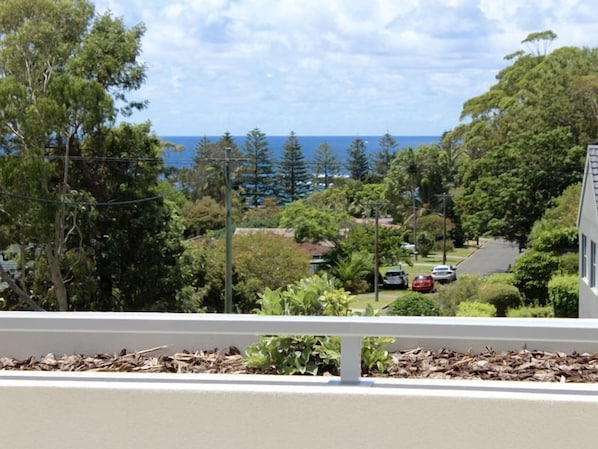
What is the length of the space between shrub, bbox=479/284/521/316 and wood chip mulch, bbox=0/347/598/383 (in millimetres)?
31951

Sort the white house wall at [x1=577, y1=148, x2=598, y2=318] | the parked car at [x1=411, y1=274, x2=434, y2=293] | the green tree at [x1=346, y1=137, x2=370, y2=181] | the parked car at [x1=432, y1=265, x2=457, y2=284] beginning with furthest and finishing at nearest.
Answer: the green tree at [x1=346, y1=137, x2=370, y2=181] → the parked car at [x1=432, y1=265, x2=457, y2=284] → the parked car at [x1=411, y1=274, x2=434, y2=293] → the white house wall at [x1=577, y1=148, x2=598, y2=318]

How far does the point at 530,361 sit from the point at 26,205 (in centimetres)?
3182

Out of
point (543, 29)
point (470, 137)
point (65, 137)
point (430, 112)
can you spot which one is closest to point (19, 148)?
point (65, 137)

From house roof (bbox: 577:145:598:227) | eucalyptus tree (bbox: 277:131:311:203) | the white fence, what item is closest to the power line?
house roof (bbox: 577:145:598:227)

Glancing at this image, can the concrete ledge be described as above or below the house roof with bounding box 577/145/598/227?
below

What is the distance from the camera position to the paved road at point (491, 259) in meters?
60.2

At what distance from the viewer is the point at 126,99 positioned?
35.7m

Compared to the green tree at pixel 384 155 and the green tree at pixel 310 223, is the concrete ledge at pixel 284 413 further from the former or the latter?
the green tree at pixel 384 155

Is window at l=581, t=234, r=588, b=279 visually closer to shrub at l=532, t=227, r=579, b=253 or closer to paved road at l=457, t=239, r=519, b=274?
shrub at l=532, t=227, r=579, b=253

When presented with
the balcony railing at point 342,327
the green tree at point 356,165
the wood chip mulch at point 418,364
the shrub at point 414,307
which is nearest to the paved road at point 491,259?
the green tree at point 356,165

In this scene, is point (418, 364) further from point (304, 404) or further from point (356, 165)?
point (356, 165)

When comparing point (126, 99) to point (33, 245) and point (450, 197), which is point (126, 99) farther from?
point (450, 197)

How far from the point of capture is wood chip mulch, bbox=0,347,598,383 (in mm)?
3580

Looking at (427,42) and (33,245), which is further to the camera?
(427,42)
